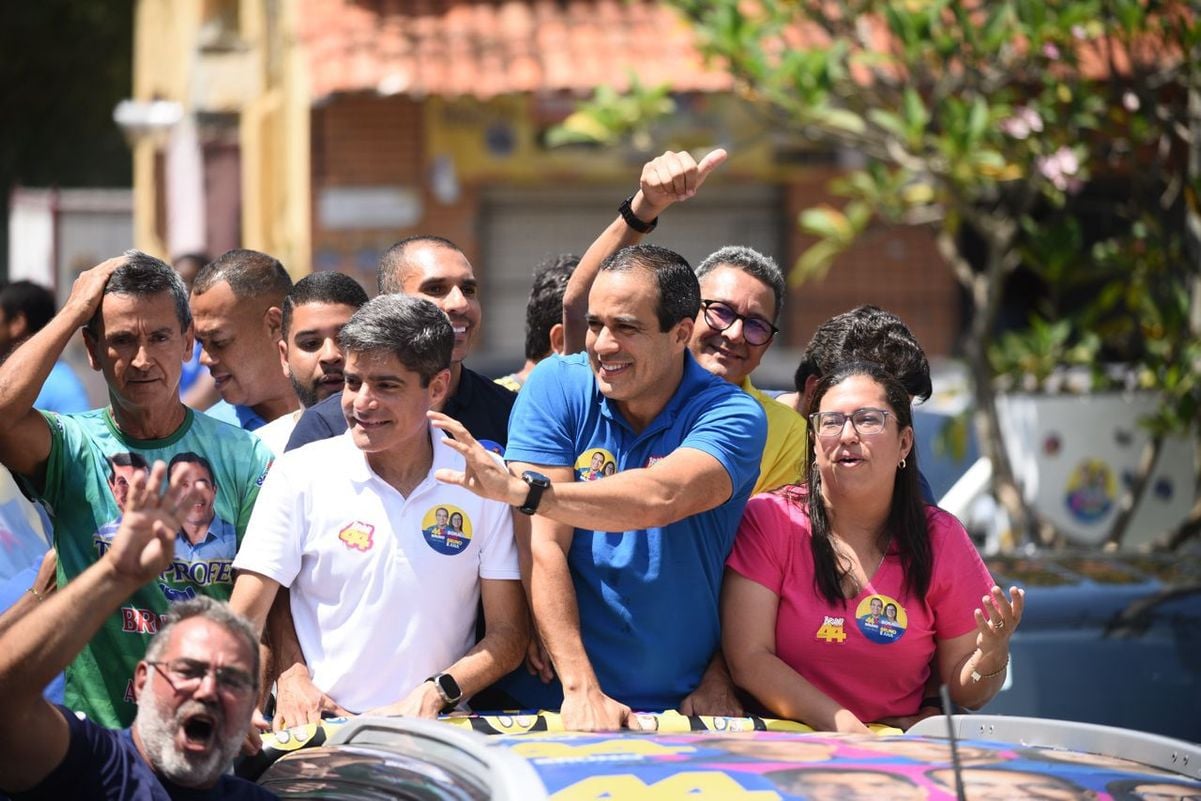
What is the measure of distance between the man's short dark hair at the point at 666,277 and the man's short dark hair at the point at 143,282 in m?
1.04

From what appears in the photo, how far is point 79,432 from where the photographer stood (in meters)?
4.20

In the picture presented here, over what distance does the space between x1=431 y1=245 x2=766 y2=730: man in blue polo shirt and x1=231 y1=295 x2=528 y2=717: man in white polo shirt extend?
185 millimetres

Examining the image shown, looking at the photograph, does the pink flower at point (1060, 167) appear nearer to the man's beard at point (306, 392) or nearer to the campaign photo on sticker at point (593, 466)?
the man's beard at point (306, 392)

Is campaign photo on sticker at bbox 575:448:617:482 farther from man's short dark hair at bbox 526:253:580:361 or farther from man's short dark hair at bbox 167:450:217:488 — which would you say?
man's short dark hair at bbox 526:253:580:361

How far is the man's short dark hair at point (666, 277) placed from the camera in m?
4.24

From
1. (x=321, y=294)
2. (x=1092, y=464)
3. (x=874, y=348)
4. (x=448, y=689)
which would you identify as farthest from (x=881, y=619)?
(x=1092, y=464)

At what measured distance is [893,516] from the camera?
14.3 ft

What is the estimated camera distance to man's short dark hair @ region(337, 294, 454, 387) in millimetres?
4141

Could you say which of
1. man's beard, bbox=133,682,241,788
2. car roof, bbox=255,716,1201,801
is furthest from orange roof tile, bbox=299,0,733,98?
man's beard, bbox=133,682,241,788

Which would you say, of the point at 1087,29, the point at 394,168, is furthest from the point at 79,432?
the point at 394,168

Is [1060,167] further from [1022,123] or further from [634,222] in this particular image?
[634,222]

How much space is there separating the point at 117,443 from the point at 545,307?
1.67m

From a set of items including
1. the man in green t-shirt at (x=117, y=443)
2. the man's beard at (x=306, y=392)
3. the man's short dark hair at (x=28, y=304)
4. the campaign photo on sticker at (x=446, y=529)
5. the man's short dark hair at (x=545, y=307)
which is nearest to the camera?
the man in green t-shirt at (x=117, y=443)

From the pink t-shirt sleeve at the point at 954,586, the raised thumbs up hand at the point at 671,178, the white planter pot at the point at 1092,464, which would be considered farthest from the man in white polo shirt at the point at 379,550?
the white planter pot at the point at 1092,464
